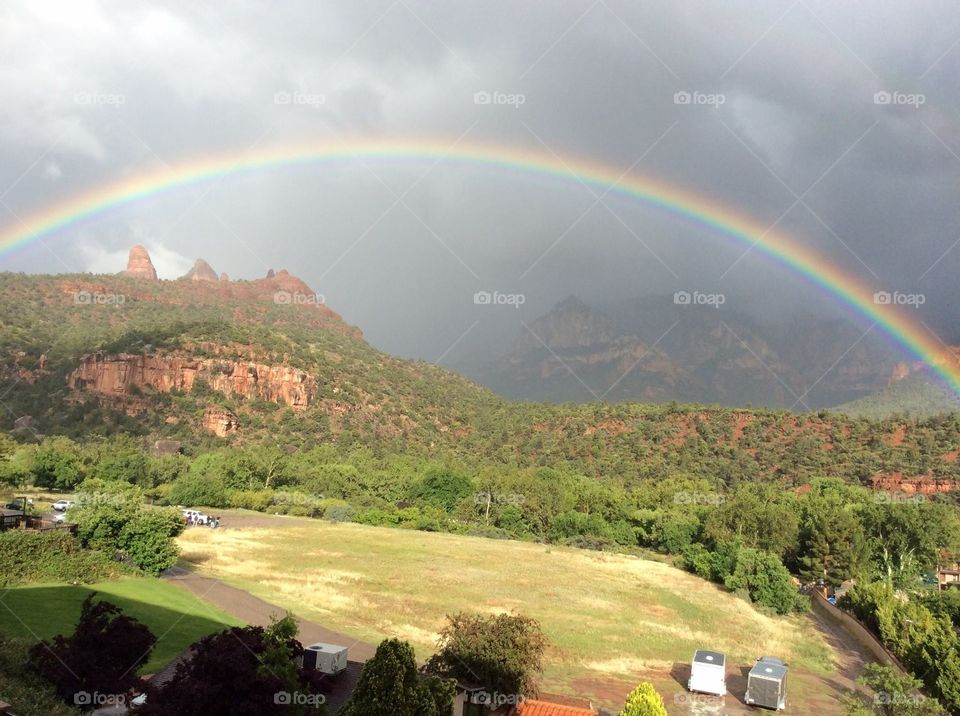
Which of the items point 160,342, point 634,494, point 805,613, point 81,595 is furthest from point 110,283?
point 805,613

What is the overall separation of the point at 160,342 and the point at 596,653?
93.7 m

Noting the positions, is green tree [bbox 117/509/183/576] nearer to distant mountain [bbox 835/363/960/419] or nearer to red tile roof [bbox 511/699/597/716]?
red tile roof [bbox 511/699/597/716]

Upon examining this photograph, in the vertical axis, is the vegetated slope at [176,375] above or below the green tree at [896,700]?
above

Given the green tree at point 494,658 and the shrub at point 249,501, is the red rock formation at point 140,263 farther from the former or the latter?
the green tree at point 494,658

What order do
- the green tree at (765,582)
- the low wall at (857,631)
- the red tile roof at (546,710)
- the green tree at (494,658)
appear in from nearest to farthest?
the red tile roof at (546,710) → the green tree at (494,658) → the low wall at (857,631) → the green tree at (765,582)

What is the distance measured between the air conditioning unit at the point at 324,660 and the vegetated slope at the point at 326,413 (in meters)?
69.3

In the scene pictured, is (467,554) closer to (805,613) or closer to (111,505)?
(805,613)

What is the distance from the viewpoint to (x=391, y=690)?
12016 millimetres

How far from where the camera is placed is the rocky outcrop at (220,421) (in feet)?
317

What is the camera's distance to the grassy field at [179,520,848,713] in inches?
1037

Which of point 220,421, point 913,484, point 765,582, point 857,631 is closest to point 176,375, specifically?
point 220,421

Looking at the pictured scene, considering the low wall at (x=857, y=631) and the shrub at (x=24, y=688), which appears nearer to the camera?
the shrub at (x=24, y=688)

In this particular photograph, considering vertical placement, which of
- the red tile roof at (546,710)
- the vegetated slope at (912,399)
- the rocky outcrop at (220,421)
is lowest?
the red tile roof at (546,710)

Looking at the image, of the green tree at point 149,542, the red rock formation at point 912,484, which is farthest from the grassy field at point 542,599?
the red rock formation at point 912,484
